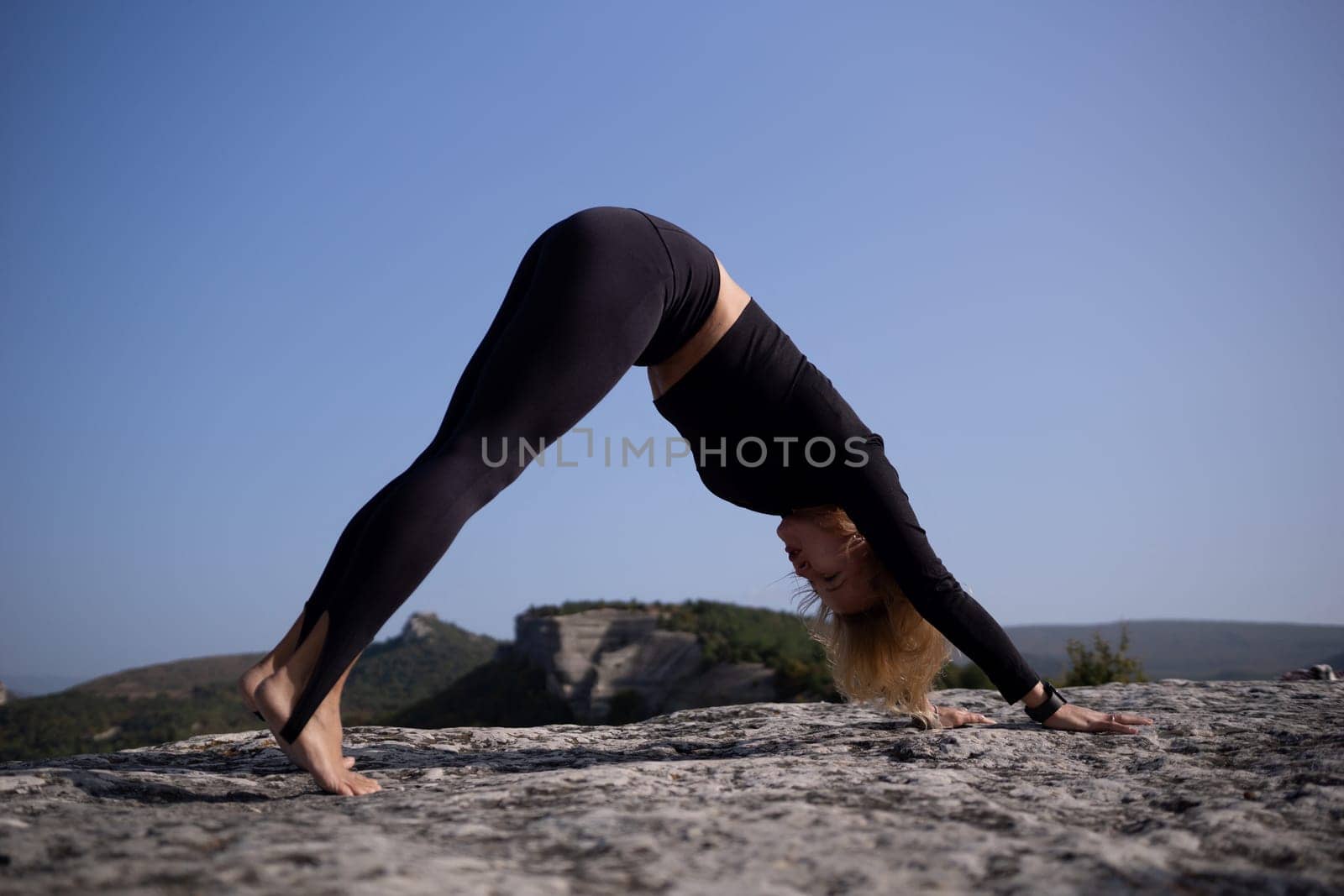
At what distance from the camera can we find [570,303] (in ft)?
7.57

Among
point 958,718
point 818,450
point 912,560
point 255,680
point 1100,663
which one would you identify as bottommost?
point 1100,663

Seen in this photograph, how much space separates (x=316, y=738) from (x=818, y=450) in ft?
5.73

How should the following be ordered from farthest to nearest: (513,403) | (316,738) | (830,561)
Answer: (830,561), (513,403), (316,738)

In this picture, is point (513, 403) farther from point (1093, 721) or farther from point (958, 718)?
point (1093, 721)

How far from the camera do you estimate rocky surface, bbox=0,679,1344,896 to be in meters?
1.19

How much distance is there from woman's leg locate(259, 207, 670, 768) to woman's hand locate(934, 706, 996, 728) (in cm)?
186

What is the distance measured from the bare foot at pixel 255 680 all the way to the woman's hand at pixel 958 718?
6.93 ft

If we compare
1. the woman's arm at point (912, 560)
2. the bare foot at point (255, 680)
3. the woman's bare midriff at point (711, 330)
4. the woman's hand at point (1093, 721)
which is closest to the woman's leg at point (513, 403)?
the bare foot at point (255, 680)

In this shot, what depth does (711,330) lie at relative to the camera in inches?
109

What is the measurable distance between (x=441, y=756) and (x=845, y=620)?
1.63m

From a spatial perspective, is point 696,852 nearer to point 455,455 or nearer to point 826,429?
point 455,455

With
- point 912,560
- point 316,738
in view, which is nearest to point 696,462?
point 912,560

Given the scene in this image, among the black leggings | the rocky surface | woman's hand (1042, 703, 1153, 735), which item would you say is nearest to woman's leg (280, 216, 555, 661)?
the black leggings

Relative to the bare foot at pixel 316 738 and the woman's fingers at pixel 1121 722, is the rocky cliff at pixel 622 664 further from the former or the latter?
the bare foot at pixel 316 738
